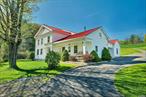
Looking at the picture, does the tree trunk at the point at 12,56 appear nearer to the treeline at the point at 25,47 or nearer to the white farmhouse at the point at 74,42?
the treeline at the point at 25,47

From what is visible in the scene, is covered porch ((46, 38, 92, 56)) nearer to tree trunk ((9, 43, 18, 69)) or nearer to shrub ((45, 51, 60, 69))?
shrub ((45, 51, 60, 69))

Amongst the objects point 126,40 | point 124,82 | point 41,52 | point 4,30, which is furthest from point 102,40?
point 126,40

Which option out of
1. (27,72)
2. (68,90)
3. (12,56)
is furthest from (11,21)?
(68,90)

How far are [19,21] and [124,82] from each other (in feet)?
42.1

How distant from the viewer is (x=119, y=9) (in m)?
27.4

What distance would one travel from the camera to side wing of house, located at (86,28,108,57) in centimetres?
2688

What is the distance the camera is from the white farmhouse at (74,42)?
2658 cm

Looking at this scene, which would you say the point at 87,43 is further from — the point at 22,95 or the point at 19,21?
the point at 22,95

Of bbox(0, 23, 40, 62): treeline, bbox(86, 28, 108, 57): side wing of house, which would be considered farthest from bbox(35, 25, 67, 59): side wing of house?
bbox(86, 28, 108, 57): side wing of house

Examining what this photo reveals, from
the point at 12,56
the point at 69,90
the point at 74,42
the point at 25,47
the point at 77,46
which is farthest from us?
the point at 25,47

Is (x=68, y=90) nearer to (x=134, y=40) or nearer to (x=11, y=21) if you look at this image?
(x=11, y=21)

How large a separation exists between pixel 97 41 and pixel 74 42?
3899mm

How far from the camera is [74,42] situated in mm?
27844

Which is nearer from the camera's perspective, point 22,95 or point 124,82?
point 22,95
